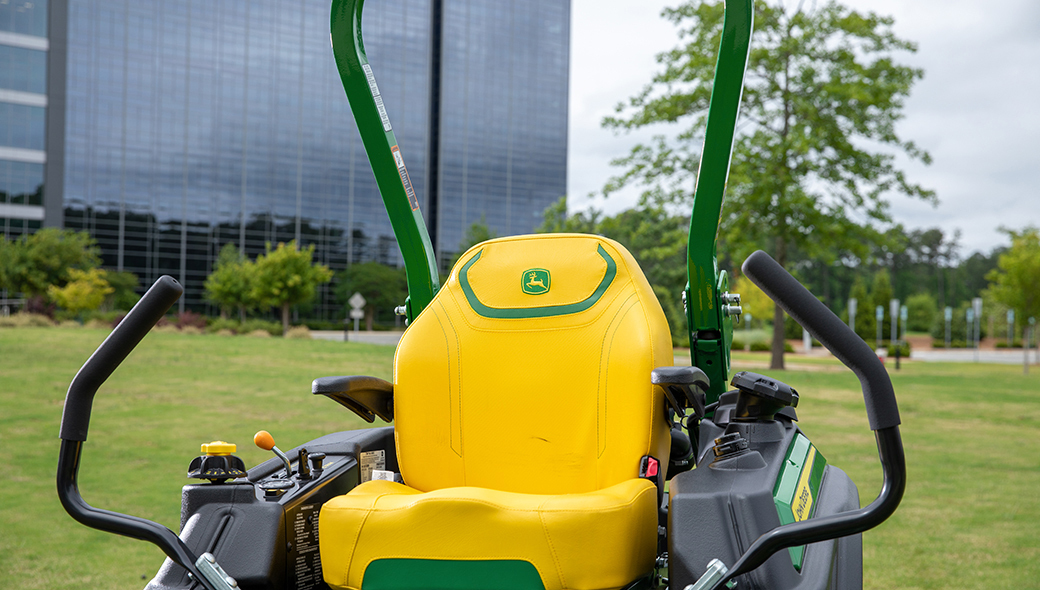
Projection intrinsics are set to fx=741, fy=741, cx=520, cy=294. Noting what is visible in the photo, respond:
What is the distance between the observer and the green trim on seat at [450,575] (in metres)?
1.70

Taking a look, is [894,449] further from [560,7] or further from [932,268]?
[932,268]

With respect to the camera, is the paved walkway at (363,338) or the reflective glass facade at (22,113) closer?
the paved walkway at (363,338)

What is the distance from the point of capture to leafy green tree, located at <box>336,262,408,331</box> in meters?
43.2

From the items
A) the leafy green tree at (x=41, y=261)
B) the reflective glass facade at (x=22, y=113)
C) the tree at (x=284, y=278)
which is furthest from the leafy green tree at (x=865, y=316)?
the reflective glass facade at (x=22, y=113)

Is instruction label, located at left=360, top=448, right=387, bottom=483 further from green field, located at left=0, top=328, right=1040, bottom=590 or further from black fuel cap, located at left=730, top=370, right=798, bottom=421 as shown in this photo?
black fuel cap, located at left=730, top=370, right=798, bottom=421

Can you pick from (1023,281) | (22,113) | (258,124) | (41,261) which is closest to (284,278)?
(41,261)

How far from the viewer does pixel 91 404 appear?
152 centimetres

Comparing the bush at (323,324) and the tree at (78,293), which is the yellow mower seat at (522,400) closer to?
the tree at (78,293)

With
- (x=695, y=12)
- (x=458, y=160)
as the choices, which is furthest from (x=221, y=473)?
(x=458, y=160)

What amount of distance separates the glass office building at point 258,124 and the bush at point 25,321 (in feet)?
55.3

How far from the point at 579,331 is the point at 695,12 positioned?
1802 cm

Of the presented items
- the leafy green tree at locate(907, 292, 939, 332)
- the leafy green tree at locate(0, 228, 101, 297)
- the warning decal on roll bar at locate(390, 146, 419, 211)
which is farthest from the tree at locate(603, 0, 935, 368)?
the leafy green tree at locate(907, 292, 939, 332)

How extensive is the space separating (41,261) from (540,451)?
117ft

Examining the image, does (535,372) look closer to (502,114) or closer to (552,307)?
(552,307)
